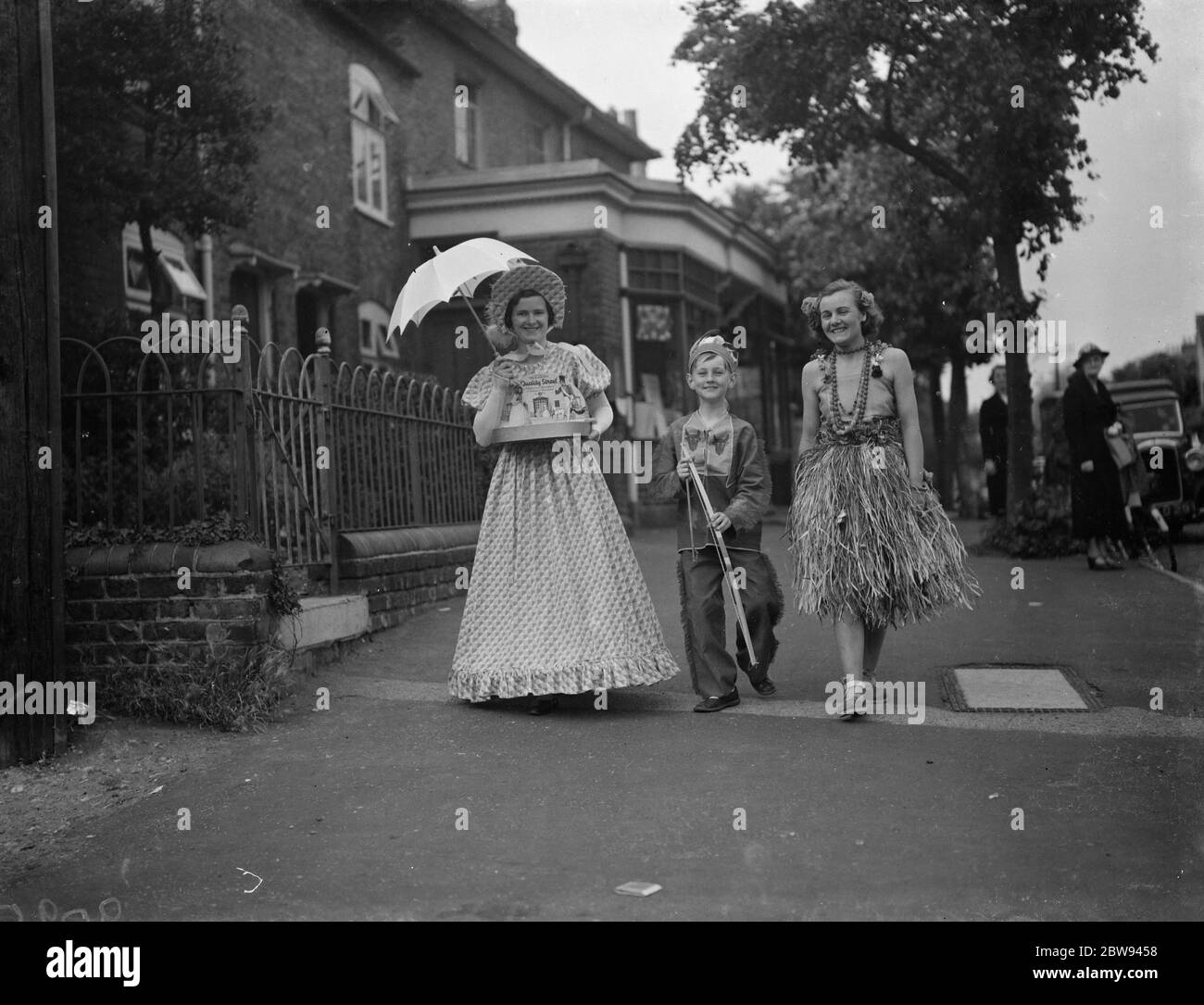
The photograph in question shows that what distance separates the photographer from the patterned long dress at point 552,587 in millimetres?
6094

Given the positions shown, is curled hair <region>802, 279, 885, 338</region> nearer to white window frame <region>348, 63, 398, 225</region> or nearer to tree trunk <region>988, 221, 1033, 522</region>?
tree trunk <region>988, 221, 1033, 522</region>

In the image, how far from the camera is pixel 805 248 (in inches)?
1011

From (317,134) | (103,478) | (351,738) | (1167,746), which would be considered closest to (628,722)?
(351,738)

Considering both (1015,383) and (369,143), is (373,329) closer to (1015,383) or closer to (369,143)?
(369,143)

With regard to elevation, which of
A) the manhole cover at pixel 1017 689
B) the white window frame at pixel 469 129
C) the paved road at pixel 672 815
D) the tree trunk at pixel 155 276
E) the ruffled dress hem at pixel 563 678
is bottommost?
the paved road at pixel 672 815

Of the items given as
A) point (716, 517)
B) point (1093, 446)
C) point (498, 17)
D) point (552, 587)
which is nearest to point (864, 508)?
point (716, 517)

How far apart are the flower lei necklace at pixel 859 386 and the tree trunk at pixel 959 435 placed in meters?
16.1

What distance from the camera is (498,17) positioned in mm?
17672

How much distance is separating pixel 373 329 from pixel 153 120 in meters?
6.28

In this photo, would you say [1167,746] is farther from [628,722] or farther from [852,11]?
[852,11]

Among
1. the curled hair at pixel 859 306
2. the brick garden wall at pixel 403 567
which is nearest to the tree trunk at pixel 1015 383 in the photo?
the brick garden wall at pixel 403 567

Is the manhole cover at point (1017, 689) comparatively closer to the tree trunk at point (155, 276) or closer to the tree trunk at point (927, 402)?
the tree trunk at point (155, 276)

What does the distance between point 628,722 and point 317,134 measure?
33.0 ft
